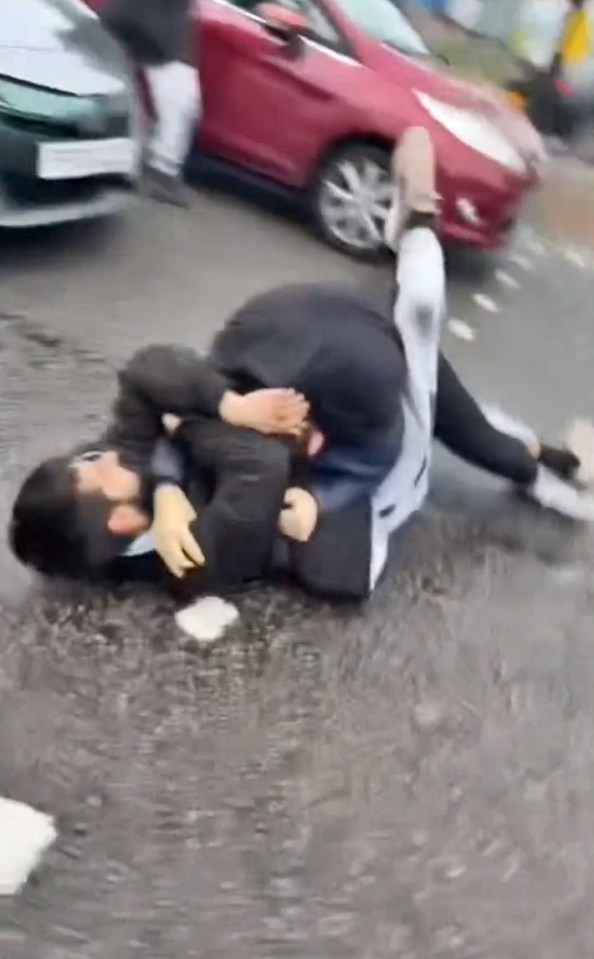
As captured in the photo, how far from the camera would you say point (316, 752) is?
10.8 feet

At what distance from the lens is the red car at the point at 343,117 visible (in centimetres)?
626

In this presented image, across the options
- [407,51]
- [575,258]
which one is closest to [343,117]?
[407,51]

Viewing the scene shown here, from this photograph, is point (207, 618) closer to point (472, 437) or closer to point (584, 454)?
point (472, 437)

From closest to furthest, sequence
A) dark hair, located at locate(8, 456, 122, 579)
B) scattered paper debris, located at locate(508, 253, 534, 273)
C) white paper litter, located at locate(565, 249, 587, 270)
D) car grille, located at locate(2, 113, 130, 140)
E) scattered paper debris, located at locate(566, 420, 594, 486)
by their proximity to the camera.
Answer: dark hair, located at locate(8, 456, 122, 579), scattered paper debris, located at locate(566, 420, 594, 486), car grille, located at locate(2, 113, 130, 140), scattered paper debris, located at locate(508, 253, 534, 273), white paper litter, located at locate(565, 249, 587, 270)

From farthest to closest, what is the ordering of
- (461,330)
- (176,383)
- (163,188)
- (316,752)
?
(163,188)
(461,330)
(176,383)
(316,752)

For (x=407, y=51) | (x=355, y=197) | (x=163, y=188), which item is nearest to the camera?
(x=355, y=197)

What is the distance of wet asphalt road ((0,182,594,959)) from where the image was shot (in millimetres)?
2842

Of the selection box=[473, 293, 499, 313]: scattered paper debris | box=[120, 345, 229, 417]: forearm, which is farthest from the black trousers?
box=[473, 293, 499, 313]: scattered paper debris

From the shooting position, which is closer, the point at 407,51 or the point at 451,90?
the point at 451,90

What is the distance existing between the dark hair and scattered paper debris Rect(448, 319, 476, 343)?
2.74 metres

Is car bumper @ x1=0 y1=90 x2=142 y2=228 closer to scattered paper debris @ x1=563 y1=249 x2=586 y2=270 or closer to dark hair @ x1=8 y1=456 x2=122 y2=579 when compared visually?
dark hair @ x1=8 y1=456 x2=122 y2=579

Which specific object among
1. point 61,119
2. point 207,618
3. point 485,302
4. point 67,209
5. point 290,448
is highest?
point 290,448

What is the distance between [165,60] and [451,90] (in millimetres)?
1320

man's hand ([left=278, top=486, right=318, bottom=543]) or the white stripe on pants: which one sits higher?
man's hand ([left=278, top=486, right=318, bottom=543])
